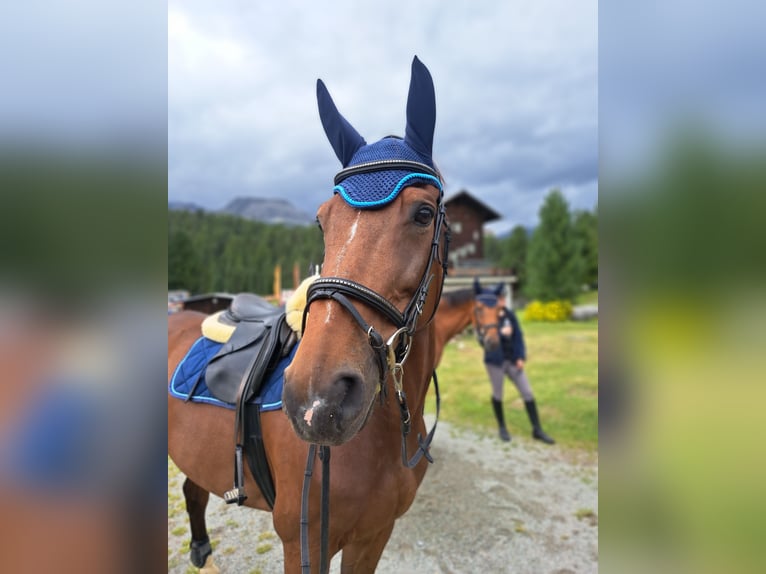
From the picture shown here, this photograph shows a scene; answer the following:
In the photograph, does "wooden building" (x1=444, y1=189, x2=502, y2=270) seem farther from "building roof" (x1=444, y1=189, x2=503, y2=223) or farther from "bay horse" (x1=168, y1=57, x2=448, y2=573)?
"bay horse" (x1=168, y1=57, x2=448, y2=573)

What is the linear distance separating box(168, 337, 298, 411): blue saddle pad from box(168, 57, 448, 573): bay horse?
75 mm

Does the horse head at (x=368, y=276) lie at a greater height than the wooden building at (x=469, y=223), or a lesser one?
lesser

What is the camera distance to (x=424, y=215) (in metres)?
1.62

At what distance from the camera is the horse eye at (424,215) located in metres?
1.60

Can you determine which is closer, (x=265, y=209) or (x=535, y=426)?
(x=535, y=426)

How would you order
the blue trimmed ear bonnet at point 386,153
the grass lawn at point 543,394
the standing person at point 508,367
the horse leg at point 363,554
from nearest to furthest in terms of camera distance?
the blue trimmed ear bonnet at point 386,153, the horse leg at point 363,554, the standing person at point 508,367, the grass lawn at point 543,394

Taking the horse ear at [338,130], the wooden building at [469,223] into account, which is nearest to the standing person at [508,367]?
the horse ear at [338,130]

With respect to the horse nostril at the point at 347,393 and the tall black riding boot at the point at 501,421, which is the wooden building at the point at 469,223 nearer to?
the tall black riding boot at the point at 501,421

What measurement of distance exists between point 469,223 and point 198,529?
3252 centimetres

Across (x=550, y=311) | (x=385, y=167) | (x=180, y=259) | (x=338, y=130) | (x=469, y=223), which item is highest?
(x=469, y=223)
